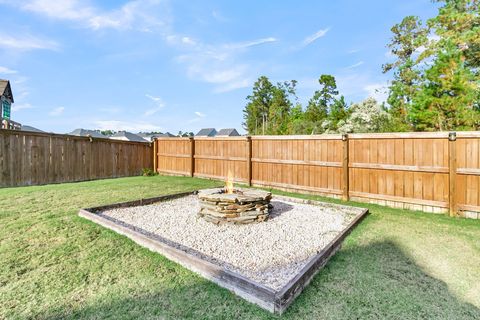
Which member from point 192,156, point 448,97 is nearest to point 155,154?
point 192,156

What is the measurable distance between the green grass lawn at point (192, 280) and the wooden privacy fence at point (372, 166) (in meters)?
1.43

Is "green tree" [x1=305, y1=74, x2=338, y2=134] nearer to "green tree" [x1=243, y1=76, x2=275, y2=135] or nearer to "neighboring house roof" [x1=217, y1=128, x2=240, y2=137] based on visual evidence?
"green tree" [x1=243, y1=76, x2=275, y2=135]

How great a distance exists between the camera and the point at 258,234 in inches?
136

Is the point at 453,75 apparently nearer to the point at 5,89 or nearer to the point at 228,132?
the point at 5,89

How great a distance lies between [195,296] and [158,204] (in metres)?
3.54

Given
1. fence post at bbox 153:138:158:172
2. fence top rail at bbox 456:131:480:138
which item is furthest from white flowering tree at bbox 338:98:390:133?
fence post at bbox 153:138:158:172

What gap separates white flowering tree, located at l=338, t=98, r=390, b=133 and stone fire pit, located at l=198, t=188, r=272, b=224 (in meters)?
14.2

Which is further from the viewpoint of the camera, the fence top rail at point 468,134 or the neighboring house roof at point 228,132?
the neighboring house roof at point 228,132

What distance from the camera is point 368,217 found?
14.6 feet

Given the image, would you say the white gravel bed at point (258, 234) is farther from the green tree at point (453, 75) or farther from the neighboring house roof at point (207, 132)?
the neighboring house roof at point (207, 132)

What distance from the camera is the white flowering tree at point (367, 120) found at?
1552 cm

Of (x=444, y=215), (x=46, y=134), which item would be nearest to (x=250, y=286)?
(x=444, y=215)

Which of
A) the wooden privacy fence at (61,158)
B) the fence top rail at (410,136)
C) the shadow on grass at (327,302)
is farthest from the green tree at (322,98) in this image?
the shadow on grass at (327,302)

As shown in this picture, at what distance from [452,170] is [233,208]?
4.41 m
